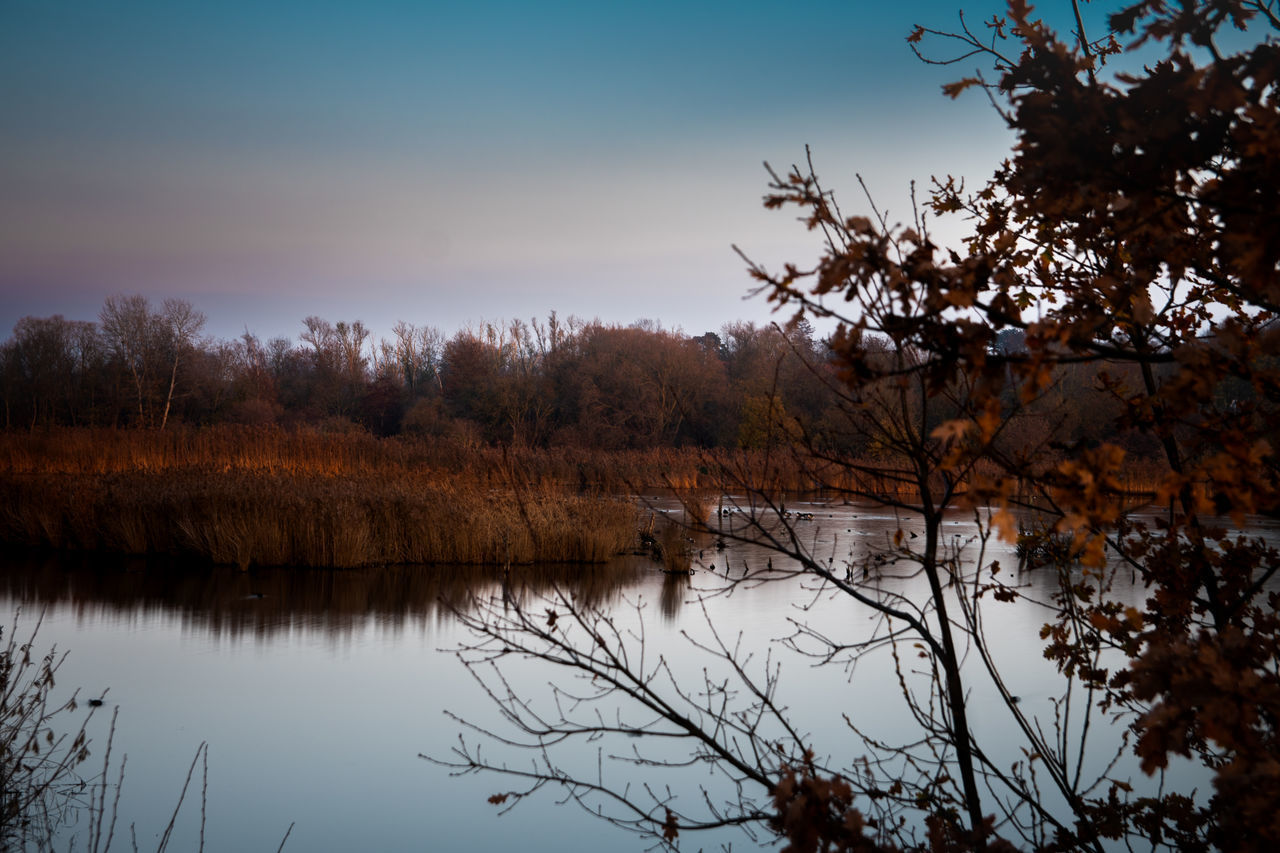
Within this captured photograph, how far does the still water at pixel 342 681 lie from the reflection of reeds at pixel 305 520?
32 cm

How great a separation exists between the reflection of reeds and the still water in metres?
0.32

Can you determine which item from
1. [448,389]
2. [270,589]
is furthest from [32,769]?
[448,389]

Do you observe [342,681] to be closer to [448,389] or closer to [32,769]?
[32,769]

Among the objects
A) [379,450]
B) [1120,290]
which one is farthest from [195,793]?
[379,450]

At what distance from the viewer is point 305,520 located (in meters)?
10.9

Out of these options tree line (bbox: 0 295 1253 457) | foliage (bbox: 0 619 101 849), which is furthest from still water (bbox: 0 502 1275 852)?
tree line (bbox: 0 295 1253 457)

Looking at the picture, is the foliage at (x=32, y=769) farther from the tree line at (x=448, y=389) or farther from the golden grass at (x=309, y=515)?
the tree line at (x=448, y=389)

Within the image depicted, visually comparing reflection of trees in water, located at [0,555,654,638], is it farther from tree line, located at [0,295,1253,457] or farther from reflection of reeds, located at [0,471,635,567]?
tree line, located at [0,295,1253,457]

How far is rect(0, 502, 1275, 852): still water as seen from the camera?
507 centimetres

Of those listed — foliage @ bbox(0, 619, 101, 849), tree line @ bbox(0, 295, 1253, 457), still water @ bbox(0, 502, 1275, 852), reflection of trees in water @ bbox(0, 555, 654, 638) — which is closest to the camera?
foliage @ bbox(0, 619, 101, 849)

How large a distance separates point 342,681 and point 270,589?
3.08 meters

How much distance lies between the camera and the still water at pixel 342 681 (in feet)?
16.6

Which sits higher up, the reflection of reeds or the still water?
the reflection of reeds

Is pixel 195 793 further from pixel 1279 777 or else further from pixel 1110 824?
pixel 1279 777
